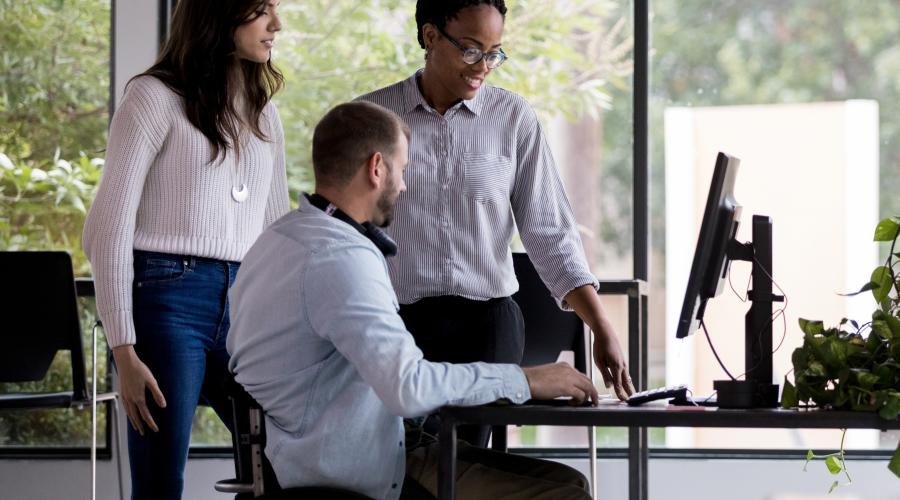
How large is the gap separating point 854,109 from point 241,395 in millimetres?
2924

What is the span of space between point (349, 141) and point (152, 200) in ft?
1.81

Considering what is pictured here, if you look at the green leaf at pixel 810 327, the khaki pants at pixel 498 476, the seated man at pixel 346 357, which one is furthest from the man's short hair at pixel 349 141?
the green leaf at pixel 810 327

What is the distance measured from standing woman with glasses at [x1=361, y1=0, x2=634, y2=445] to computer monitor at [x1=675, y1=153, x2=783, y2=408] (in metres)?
0.54

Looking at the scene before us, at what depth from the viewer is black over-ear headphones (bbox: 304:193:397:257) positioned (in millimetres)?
1873

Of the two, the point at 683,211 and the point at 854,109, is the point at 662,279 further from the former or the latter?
the point at 854,109

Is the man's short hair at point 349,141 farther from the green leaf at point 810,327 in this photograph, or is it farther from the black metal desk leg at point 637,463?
the black metal desk leg at point 637,463

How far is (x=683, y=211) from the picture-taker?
13.7 ft

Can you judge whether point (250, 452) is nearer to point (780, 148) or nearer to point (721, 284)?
point (721, 284)

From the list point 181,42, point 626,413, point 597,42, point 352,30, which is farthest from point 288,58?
point 626,413

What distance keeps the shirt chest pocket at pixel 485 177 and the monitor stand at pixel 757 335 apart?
76 cm

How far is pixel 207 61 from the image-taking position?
229cm

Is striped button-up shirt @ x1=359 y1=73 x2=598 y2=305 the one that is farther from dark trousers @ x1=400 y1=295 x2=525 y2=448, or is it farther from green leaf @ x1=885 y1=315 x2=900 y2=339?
green leaf @ x1=885 y1=315 x2=900 y2=339

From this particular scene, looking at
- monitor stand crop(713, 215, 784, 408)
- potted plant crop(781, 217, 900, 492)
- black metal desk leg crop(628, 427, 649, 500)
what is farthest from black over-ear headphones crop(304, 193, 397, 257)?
Result: black metal desk leg crop(628, 427, 649, 500)

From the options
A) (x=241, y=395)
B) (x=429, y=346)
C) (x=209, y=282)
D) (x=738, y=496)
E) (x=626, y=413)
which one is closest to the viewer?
(x=626, y=413)
